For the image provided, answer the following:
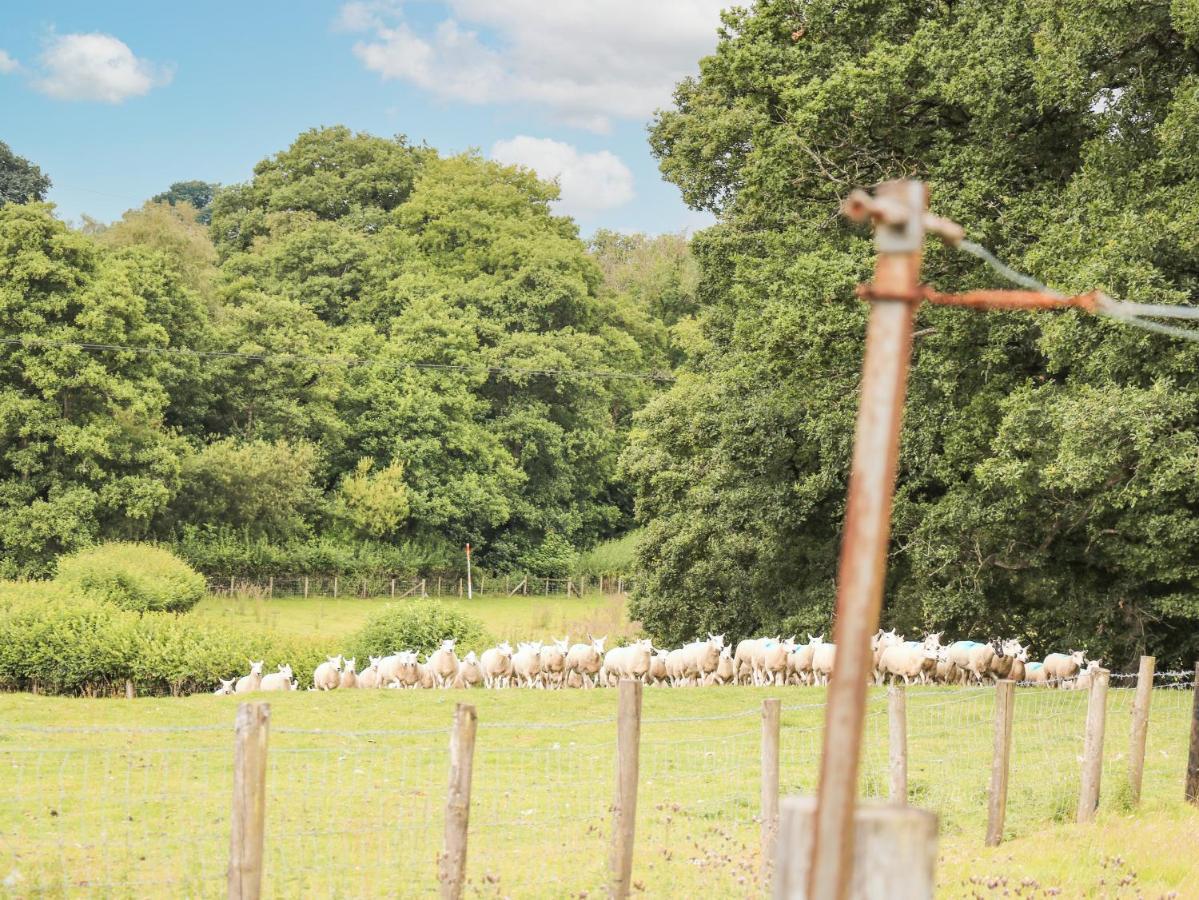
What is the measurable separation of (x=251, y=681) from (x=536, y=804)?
13.8 m

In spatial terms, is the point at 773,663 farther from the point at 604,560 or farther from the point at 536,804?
the point at 604,560

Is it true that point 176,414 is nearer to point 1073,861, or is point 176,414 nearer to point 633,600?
point 633,600

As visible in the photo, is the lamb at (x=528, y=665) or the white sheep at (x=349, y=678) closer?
the lamb at (x=528, y=665)

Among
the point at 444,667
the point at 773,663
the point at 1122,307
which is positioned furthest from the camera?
the point at 444,667

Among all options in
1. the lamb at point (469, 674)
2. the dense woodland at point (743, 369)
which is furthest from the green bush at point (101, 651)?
the dense woodland at point (743, 369)

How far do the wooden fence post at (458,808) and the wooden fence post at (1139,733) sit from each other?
6.83m

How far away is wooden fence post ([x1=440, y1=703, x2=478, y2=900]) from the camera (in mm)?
7371

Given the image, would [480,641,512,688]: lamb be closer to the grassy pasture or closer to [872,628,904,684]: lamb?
the grassy pasture

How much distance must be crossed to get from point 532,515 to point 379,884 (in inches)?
1970

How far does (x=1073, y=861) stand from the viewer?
966 centimetres

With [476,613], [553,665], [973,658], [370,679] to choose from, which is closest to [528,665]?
[553,665]

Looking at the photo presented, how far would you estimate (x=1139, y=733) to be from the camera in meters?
11.8

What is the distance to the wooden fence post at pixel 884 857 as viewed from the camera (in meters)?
2.81

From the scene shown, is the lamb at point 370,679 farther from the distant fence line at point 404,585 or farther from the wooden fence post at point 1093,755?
the distant fence line at point 404,585
